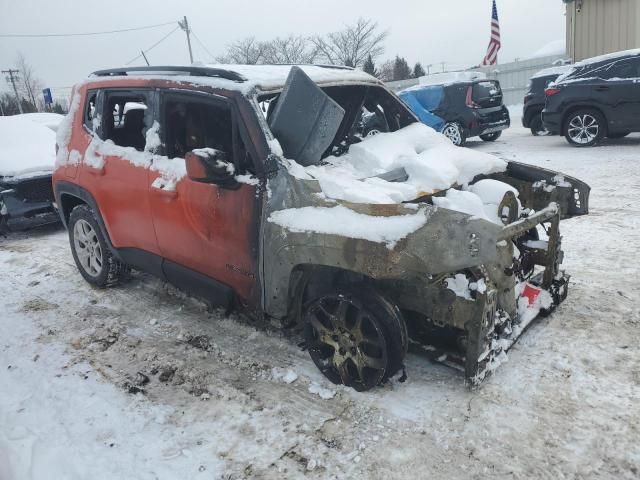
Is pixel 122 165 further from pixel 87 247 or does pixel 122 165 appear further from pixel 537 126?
pixel 537 126

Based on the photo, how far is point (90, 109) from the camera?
4398 mm

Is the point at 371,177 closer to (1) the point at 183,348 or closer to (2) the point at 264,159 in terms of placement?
(2) the point at 264,159

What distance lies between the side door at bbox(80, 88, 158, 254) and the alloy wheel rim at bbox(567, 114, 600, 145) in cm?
922

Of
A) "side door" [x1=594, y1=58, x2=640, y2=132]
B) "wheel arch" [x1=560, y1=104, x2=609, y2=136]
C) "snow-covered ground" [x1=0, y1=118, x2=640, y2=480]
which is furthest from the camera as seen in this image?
"wheel arch" [x1=560, y1=104, x2=609, y2=136]

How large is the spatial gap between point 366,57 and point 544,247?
42.2 m

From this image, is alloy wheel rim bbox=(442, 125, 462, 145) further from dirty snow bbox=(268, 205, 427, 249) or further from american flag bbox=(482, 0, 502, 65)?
american flag bbox=(482, 0, 502, 65)

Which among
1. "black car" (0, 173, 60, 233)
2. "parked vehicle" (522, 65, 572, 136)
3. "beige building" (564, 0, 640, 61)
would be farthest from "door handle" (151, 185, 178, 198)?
"beige building" (564, 0, 640, 61)

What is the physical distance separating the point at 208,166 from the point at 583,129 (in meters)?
9.67

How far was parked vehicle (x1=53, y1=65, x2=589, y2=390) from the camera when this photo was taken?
2603mm

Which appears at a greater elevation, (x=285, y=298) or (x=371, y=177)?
(x=371, y=177)

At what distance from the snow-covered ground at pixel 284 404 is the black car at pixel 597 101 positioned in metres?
6.57

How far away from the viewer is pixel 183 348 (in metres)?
3.60

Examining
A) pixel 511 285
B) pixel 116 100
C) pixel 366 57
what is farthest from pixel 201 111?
pixel 366 57

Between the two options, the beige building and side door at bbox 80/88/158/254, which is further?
the beige building
